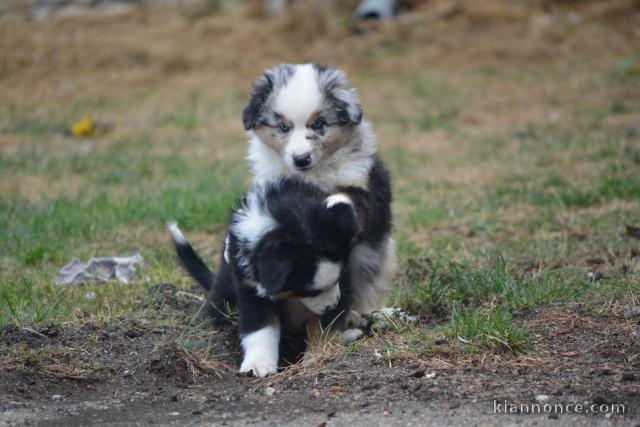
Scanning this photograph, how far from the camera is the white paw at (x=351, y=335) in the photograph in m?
4.74

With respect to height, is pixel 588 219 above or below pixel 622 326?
below

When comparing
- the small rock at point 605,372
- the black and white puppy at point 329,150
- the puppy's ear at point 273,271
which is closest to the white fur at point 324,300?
the puppy's ear at point 273,271

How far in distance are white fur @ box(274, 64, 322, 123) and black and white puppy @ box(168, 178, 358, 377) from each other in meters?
0.51

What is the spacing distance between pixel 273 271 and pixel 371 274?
893 millimetres

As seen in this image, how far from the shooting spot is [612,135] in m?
9.41

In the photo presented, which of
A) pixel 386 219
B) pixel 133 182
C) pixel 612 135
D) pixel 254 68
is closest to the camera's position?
pixel 386 219

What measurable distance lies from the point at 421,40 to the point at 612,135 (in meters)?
4.79

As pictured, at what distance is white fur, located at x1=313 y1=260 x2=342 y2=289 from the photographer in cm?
406

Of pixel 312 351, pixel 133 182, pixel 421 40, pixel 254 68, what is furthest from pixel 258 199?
pixel 421 40

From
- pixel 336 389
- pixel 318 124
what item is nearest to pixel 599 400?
pixel 336 389

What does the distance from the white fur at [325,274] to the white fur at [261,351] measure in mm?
507

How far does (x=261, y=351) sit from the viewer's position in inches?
174

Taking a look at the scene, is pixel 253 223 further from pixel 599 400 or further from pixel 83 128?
pixel 83 128

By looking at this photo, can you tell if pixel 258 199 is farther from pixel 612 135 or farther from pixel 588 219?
pixel 612 135
